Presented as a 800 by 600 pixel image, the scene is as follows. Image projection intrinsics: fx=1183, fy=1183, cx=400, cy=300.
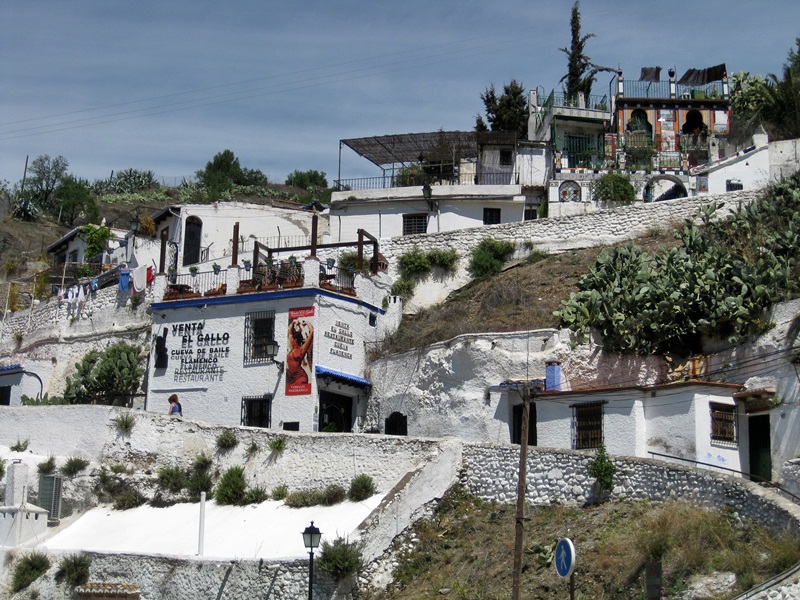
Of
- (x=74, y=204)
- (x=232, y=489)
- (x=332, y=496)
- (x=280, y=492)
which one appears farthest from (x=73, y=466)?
(x=74, y=204)

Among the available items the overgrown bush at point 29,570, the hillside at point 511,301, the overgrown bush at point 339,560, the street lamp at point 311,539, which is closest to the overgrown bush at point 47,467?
the overgrown bush at point 29,570

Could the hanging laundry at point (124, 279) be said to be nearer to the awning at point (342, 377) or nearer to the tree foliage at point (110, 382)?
the tree foliage at point (110, 382)

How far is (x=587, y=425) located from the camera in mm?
28562

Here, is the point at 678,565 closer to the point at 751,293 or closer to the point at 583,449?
the point at 583,449

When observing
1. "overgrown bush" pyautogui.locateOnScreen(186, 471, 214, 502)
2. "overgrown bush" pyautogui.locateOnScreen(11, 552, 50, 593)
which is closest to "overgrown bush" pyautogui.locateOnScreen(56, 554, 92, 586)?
"overgrown bush" pyautogui.locateOnScreen(11, 552, 50, 593)

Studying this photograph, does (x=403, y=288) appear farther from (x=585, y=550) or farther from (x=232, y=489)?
(x=585, y=550)

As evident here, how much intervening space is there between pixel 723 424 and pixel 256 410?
13466 millimetres

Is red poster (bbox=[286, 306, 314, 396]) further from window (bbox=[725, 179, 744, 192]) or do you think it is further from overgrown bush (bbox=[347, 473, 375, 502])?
window (bbox=[725, 179, 744, 192])

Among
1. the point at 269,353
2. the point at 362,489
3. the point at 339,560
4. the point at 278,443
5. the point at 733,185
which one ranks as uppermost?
the point at 733,185

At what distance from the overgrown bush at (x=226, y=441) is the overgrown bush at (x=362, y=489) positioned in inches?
161

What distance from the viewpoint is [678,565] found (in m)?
21.9

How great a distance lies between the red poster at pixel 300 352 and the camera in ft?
110

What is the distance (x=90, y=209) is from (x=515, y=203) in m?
Answer: 31.3

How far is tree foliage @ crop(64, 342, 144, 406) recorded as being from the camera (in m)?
37.4
